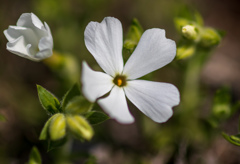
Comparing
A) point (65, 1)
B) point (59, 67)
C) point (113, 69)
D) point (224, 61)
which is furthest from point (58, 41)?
point (224, 61)

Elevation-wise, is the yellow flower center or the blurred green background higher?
the yellow flower center

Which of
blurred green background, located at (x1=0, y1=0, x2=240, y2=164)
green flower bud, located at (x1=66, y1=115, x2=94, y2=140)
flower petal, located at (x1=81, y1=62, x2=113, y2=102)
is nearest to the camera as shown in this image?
flower petal, located at (x1=81, y1=62, x2=113, y2=102)

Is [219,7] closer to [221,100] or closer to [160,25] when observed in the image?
[160,25]

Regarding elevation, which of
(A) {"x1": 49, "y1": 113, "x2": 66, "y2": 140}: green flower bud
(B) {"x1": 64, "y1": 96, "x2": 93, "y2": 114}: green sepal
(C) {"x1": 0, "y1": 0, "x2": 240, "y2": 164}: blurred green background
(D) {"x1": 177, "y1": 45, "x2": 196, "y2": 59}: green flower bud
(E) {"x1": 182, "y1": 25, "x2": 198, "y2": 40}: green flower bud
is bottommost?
(C) {"x1": 0, "y1": 0, "x2": 240, "y2": 164}: blurred green background

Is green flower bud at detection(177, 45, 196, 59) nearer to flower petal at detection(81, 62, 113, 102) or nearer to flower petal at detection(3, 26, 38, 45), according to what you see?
flower petal at detection(81, 62, 113, 102)

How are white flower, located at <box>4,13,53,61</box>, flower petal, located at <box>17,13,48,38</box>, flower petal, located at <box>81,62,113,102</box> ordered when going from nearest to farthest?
1. flower petal, located at <box>81,62,113,102</box>
2. white flower, located at <box>4,13,53,61</box>
3. flower petal, located at <box>17,13,48,38</box>

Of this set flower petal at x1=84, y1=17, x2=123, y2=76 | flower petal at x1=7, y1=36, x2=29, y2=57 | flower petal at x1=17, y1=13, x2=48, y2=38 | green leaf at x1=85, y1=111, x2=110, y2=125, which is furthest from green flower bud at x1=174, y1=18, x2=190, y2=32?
flower petal at x1=7, y1=36, x2=29, y2=57
